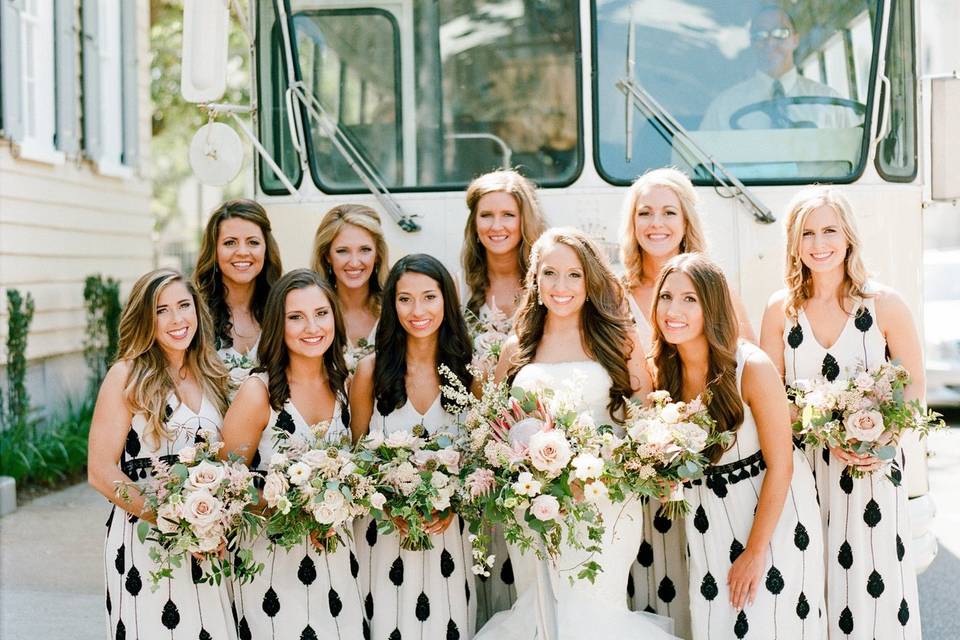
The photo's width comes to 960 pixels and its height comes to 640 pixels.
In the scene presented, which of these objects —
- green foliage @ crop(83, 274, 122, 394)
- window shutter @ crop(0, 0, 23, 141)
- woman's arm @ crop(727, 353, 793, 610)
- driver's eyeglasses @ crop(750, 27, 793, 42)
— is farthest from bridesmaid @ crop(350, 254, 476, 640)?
green foliage @ crop(83, 274, 122, 394)

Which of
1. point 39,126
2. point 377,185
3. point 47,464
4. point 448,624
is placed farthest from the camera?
point 39,126

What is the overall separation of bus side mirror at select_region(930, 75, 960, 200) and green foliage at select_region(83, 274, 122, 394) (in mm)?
7198

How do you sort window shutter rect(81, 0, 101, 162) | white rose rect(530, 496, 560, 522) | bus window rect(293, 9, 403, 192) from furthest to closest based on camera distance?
1. window shutter rect(81, 0, 101, 162)
2. bus window rect(293, 9, 403, 192)
3. white rose rect(530, 496, 560, 522)

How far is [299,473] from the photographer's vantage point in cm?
329

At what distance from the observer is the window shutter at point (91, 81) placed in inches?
378

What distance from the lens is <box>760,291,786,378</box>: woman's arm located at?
3.80 metres

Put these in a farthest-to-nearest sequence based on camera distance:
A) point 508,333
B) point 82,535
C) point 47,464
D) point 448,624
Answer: point 47,464 → point 82,535 → point 508,333 → point 448,624

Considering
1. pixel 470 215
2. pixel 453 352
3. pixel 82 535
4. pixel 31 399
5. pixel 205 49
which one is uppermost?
pixel 205 49

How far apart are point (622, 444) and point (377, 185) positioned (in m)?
1.87

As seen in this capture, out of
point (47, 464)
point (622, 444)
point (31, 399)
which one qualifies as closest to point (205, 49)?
point (622, 444)

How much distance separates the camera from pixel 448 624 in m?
3.66

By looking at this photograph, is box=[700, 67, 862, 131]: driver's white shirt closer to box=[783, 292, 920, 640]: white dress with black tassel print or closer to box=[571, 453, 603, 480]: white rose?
box=[783, 292, 920, 640]: white dress with black tassel print

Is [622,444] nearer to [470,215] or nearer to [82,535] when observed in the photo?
[470,215]

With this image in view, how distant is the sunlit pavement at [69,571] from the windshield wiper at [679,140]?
2.51 meters
